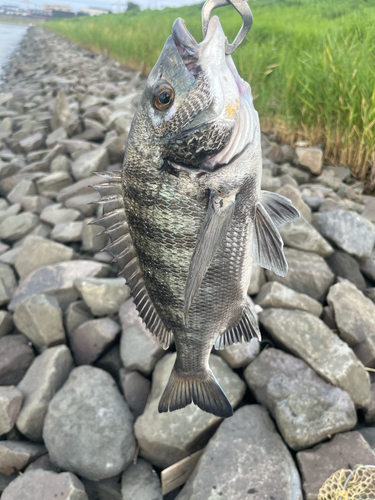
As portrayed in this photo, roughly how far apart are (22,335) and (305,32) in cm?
474

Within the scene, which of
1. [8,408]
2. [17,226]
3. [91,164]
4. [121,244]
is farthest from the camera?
[91,164]

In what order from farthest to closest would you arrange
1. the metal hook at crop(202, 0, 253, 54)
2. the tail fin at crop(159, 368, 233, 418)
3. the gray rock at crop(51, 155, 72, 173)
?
the gray rock at crop(51, 155, 72, 173) < the tail fin at crop(159, 368, 233, 418) < the metal hook at crop(202, 0, 253, 54)

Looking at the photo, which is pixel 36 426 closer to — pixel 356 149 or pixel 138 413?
pixel 138 413

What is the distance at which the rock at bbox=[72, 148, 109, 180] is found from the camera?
4047 millimetres

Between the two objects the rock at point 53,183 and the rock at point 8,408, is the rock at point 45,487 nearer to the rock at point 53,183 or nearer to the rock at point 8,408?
the rock at point 8,408

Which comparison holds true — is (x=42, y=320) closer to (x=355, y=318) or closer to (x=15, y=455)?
(x=15, y=455)

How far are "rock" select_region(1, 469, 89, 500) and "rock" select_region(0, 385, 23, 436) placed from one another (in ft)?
1.05

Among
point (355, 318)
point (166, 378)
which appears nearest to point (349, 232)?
point (355, 318)

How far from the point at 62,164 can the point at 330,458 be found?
424cm

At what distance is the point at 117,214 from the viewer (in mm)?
1391

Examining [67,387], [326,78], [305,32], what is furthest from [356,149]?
[67,387]

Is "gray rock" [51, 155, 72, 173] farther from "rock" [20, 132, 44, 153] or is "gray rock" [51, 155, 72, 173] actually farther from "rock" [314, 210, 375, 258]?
"rock" [314, 210, 375, 258]

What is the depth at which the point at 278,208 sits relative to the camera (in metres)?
1.44

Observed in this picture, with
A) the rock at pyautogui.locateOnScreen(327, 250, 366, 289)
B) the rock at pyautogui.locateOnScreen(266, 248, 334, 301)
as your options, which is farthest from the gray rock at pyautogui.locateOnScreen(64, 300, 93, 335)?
the rock at pyautogui.locateOnScreen(327, 250, 366, 289)
